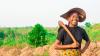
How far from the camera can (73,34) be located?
16.9ft

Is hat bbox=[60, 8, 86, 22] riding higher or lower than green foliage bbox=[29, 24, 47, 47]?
Result: higher

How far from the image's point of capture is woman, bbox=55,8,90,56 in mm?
5055

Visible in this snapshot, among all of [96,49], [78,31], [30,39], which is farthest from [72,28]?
[30,39]

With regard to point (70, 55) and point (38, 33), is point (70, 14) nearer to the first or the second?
point (70, 55)

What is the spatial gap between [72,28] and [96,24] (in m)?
33.9

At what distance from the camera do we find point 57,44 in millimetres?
5160

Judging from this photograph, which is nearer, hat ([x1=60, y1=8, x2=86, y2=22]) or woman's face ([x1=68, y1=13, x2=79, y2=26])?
woman's face ([x1=68, y1=13, x2=79, y2=26])

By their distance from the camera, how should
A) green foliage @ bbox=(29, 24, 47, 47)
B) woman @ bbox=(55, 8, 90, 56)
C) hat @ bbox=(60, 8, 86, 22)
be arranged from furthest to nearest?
green foliage @ bbox=(29, 24, 47, 47) < hat @ bbox=(60, 8, 86, 22) < woman @ bbox=(55, 8, 90, 56)

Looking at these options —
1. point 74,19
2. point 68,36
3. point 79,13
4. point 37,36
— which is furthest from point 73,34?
point 37,36

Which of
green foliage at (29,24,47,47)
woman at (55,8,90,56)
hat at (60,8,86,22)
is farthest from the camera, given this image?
green foliage at (29,24,47,47)

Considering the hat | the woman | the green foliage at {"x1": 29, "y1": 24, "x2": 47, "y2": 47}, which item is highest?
the hat

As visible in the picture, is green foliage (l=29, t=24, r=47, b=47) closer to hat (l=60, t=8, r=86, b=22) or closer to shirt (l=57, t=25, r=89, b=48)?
hat (l=60, t=8, r=86, b=22)

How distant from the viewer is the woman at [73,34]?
16.6 ft

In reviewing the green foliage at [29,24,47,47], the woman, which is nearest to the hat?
the woman
